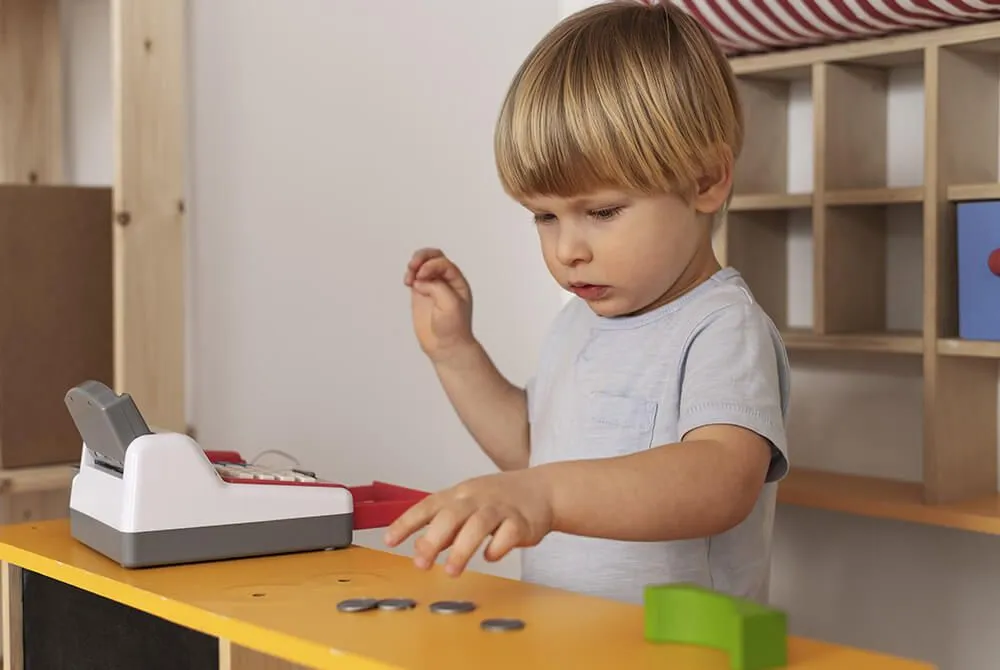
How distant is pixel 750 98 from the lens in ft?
4.82

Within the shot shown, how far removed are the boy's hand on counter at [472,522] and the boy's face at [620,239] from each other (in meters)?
0.31

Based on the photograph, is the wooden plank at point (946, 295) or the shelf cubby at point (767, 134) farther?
the shelf cubby at point (767, 134)

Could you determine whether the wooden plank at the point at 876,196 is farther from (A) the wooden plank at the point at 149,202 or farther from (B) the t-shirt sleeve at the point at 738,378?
(A) the wooden plank at the point at 149,202

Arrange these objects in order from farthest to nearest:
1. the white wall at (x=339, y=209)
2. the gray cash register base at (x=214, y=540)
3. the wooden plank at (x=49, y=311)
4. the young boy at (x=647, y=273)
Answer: the white wall at (x=339, y=209), the wooden plank at (x=49, y=311), the young boy at (x=647, y=273), the gray cash register base at (x=214, y=540)

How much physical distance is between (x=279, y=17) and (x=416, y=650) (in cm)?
166

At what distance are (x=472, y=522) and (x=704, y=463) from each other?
0.23 meters

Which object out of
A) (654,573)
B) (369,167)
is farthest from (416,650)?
(369,167)

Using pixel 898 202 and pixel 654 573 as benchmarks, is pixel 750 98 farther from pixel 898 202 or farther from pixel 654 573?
pixel 654 573

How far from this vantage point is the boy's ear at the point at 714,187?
3.40 feet

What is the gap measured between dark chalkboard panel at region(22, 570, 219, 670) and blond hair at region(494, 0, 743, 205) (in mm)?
422

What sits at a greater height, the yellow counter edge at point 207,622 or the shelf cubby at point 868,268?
the shelf cubby at point 868,268

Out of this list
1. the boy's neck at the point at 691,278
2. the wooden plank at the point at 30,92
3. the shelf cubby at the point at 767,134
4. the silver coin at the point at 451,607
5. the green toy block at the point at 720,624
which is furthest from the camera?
the wooden plank at the point at 30,92

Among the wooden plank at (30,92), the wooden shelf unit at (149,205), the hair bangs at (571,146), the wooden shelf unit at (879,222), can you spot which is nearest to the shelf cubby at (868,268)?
the wooden shelf unit at (879,222)

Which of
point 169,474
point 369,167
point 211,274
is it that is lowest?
point 169,474
